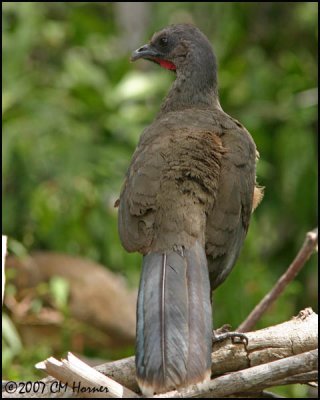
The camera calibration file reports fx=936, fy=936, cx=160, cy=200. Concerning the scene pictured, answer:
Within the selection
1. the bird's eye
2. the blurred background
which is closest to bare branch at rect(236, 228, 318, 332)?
the bird's eye

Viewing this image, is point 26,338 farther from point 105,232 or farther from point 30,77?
point 30,77

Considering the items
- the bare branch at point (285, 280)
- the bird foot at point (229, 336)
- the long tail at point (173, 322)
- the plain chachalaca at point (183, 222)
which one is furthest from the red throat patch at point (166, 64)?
the bird foot at point (229, 336)

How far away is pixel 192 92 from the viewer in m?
5.70

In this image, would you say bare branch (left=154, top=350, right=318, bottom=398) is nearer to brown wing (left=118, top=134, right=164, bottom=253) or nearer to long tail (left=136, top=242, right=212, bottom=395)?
long tail (left=136, top=242, right=212, bottom=395)

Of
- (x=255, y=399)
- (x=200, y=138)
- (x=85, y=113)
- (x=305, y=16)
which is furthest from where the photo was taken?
(x=305, y=16)

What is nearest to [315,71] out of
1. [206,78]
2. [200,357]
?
[206,78]

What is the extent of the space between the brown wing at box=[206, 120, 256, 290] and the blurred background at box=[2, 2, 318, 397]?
2440 mm

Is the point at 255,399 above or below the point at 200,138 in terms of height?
below

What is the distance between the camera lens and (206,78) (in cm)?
577

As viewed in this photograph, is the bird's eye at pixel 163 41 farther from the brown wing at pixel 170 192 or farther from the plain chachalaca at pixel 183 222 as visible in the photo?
the brown wing at pixel 170 192

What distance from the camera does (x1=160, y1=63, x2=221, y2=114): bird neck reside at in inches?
223

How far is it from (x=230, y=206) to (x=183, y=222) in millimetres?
329

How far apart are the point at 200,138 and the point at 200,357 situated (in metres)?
1.45

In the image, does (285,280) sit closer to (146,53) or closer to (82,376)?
(82,376)
